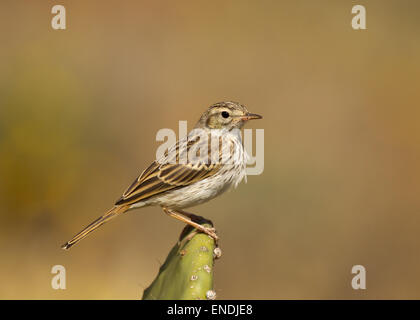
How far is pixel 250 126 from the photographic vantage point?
12.6 meters

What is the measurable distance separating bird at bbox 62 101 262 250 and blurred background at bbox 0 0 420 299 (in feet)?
13.4

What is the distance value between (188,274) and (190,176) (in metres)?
2.18

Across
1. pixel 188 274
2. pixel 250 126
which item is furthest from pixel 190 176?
pixel 250 126

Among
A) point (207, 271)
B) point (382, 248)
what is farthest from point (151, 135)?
point (207, 271)

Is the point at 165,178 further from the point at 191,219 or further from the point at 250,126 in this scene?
the point at 250,126

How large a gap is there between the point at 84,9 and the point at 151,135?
496 centimetres

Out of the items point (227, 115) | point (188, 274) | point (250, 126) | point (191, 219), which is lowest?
point (188, 274)

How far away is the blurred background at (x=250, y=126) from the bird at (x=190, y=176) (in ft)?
13.4

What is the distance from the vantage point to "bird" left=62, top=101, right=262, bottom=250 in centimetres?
612

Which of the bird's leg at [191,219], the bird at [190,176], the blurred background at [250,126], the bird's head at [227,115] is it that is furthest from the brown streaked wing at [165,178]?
the blurred background at [250,126]

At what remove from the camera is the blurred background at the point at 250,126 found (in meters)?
11.1

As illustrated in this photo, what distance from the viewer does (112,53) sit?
15125 mm

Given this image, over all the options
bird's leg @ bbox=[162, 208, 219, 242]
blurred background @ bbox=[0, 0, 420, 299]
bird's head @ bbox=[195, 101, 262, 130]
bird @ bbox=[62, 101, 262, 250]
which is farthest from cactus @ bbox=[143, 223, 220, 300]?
blurred background @ bbox=[0, 0, 420, 299]

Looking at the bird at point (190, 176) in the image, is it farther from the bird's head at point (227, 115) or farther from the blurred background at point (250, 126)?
the blurred background at point (250, 126)
